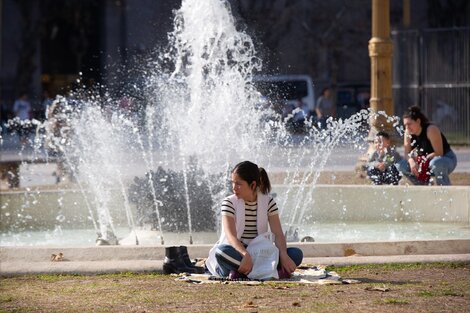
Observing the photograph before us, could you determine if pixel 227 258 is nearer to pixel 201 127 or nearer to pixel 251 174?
pixel 251 174

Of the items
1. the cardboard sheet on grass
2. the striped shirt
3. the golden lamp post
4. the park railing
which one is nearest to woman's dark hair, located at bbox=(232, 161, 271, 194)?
the striped shirt

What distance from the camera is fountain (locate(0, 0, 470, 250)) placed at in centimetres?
1260

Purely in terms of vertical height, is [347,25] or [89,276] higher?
[347,25]

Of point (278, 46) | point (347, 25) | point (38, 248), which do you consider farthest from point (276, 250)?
point (347, 25)

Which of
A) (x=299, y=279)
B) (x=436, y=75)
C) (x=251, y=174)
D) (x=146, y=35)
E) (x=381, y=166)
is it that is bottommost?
(x=299, y=279)

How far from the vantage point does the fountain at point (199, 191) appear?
1260 cm

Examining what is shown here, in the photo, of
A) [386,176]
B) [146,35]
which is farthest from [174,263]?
[146,35]

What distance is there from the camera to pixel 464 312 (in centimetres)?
764

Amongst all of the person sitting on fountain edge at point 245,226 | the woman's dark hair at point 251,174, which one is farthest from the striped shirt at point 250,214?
the woman's dark hair at point 251,174

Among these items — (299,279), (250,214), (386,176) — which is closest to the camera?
(299,279)

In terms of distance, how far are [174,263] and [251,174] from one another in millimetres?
887

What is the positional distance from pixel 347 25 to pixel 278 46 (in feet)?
13.1

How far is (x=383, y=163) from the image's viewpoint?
50.9 ft

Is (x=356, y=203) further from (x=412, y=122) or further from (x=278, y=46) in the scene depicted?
(x=278, y=46)
